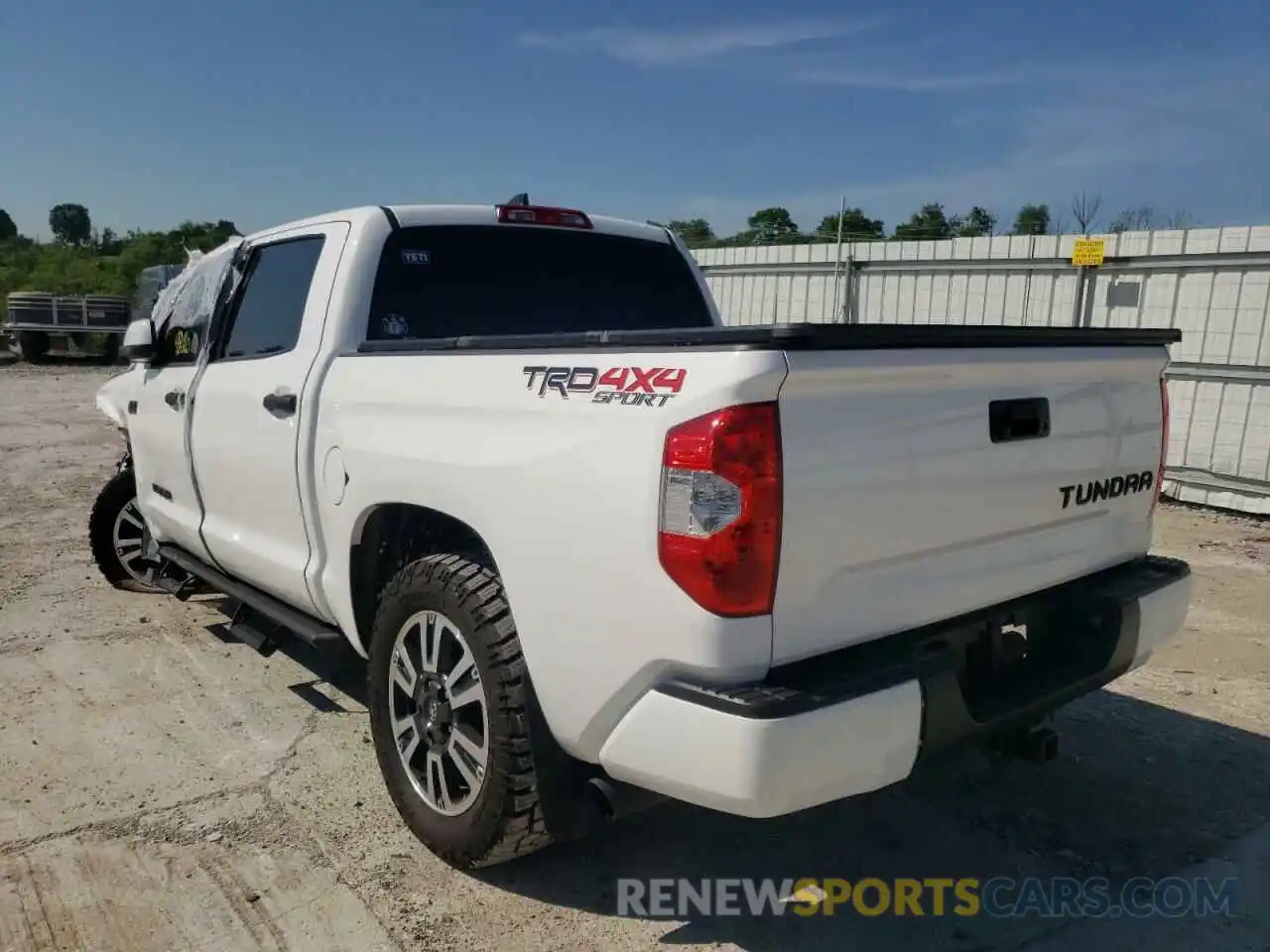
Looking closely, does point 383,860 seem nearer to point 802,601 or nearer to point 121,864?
point 121,864

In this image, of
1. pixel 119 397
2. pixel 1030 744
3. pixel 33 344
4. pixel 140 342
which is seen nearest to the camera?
pixel 1030 744

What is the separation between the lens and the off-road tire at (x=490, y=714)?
2.56 meters

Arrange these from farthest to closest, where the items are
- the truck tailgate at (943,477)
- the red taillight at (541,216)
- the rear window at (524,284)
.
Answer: the red taillight at (541,216) → the rear window at (524,284) → the truck tailgate at (943,477)

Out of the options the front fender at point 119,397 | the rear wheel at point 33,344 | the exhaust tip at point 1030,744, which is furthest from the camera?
the rear wheel at point 33,344

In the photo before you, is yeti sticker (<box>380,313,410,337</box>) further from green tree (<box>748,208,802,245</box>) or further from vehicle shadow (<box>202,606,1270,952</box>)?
green tree (<box>748,208,802,245</box>)

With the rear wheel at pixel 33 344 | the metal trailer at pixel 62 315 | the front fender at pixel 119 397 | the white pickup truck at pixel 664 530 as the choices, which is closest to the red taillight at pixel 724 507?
the white pickup truck at pixel 664 530

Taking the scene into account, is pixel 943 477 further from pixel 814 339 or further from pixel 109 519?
pixel 109 519

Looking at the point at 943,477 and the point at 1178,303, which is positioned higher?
the point at 1178,303

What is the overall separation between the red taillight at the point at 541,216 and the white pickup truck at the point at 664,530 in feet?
0.22

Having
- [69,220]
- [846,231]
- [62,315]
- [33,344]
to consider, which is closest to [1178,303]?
[846,231]

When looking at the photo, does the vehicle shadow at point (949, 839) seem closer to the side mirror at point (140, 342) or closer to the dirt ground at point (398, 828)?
the dirt ground at point (398, 828)

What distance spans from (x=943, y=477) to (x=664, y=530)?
0.76 m

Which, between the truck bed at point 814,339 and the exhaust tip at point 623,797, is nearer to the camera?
the truck bed at point 814,339

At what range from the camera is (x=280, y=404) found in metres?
3.56
